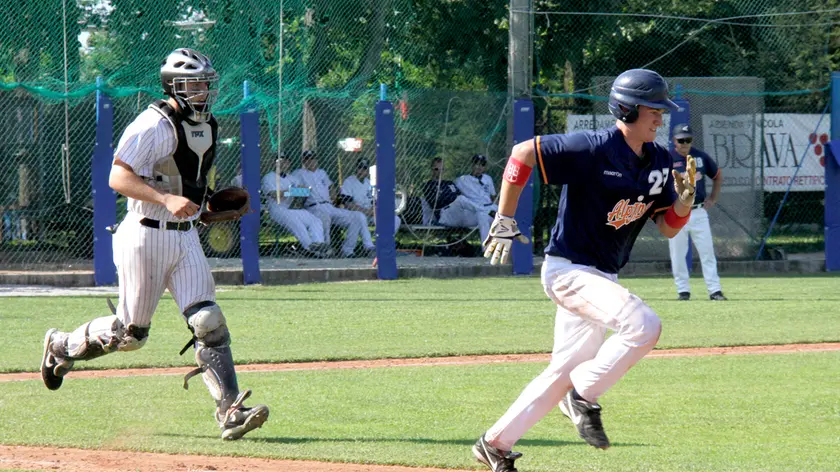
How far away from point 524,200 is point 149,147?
11656 millimetres

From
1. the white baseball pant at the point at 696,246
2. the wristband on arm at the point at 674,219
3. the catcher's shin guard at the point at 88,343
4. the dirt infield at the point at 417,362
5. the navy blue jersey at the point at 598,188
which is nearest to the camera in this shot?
the navy blue jersey at the point at 598,188

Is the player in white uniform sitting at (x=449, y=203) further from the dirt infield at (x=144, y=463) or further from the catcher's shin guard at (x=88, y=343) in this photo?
the dirt infield at (x=144, y=463)

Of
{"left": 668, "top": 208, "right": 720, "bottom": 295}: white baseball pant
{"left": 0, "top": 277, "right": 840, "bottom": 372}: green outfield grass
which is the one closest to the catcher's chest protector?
{"left": 0, "top": 277, "right": 840, "bottom": 372}: green outfield grass

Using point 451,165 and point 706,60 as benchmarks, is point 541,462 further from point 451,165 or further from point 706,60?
point 706,60

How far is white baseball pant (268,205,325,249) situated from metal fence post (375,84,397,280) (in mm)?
1026

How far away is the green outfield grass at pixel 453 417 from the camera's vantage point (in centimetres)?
629

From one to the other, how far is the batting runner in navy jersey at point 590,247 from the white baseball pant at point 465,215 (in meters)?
12.5

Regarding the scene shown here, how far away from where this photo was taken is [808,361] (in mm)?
9773

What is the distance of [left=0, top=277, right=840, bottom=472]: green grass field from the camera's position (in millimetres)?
6434

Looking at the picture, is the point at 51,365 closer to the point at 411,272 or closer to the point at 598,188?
the point at 598,188

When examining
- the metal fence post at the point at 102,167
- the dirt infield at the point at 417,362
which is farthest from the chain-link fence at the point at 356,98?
the dirt infield at the point at 417,362

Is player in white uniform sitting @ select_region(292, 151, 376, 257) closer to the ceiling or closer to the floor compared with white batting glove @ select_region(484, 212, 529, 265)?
closer to the floor

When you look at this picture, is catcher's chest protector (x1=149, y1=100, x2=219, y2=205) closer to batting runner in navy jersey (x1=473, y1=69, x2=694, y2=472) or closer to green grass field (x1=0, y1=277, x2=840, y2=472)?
green grass field (x1=0, y1=277, x2=840, y2=472)

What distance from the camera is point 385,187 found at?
17.2m
